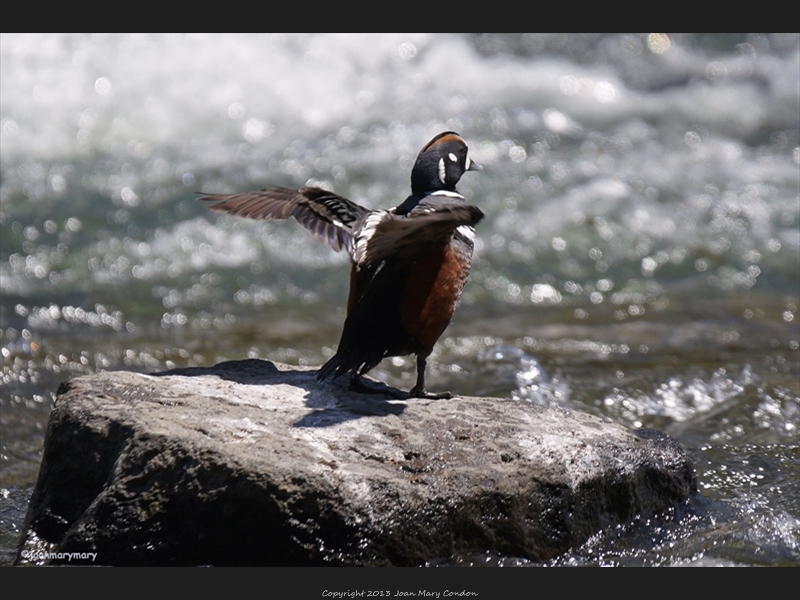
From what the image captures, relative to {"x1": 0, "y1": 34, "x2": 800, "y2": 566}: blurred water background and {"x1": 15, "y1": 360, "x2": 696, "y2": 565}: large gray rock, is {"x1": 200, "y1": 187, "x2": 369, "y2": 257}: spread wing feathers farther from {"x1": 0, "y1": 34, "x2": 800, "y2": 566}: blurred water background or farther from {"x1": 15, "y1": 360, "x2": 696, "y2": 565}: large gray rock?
{"x1": 0, "y1": 34, "x2": 800, "y2": 566}: blurred water background

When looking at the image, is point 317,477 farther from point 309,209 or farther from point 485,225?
point 485,225

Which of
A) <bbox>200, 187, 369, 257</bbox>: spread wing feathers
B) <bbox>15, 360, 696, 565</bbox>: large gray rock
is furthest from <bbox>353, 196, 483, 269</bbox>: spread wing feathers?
<bbox>15, 360, 696, 565</bbox>: large gray rock

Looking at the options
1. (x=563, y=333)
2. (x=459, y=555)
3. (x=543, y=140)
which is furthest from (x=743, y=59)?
(x=459, y=555)

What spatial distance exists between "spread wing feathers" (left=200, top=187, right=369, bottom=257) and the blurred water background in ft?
6.38

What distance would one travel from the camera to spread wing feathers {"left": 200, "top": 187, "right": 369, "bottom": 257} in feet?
17.5

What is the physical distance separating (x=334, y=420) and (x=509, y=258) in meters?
6.47

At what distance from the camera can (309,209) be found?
544cm

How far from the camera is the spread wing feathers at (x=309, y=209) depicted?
5.33 metres

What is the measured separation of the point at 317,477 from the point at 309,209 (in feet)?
6.84

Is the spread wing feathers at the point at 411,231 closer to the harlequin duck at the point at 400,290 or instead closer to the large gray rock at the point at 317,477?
the harlequin duck at the point at 400,290

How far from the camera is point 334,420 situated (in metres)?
4.29

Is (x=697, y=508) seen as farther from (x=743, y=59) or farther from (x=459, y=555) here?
(x=743, y=59)

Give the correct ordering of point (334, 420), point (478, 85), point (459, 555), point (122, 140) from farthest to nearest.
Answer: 1. point (478, 85)
2. point (122, 140)
3. point (334, 420)
4. point (459, 555)

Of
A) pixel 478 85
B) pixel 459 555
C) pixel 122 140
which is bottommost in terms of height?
pixel 459 555
